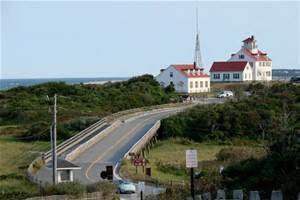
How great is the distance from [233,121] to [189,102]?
19.9m

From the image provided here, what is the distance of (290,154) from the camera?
14531mm

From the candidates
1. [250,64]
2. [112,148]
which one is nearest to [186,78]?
[250,64]

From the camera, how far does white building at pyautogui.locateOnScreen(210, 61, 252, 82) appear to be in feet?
345

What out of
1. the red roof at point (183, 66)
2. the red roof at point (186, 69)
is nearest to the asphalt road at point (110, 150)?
the red roof at point (186, 69)

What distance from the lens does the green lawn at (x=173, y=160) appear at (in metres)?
37.3

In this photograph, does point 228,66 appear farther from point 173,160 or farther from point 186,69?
point 173,160

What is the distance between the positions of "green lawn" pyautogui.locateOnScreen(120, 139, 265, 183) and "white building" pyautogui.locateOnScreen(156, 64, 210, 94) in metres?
39.1

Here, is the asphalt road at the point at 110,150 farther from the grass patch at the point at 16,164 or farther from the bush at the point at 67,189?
the bush at the point at 67,189

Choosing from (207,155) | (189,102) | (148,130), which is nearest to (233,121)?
(148,130)

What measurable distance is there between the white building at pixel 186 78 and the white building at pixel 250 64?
797 cm

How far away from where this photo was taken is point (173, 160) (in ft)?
151

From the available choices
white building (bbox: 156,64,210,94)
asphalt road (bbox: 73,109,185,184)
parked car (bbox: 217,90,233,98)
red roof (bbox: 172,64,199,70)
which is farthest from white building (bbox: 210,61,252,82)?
asphalt road (bbox: 73,109,185,184)

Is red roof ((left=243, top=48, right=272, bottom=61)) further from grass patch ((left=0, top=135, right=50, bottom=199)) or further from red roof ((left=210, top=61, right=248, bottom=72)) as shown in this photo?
grass patch ((left=0, top=135, right=50, bottom=199))

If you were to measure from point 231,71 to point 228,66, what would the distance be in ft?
3.40
